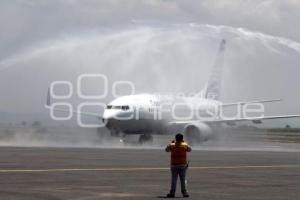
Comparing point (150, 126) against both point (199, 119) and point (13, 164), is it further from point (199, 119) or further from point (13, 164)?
point (13, 164)

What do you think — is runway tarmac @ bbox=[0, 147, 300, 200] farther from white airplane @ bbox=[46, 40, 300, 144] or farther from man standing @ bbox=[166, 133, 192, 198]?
white airplane @ bbox=[46, 40, 300, 144]

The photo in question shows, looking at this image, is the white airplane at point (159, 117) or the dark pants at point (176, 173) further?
the white airplane at point (159, 117)

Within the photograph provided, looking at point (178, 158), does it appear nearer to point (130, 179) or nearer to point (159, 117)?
point (130, 179)

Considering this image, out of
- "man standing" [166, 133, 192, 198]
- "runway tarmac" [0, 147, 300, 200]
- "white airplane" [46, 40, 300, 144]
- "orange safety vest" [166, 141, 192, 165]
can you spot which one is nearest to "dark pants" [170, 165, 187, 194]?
"man standing" [166, 133, 192, 198]

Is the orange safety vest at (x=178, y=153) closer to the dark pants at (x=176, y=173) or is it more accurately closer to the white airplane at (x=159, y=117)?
the dark pants at (x=176, y=173)

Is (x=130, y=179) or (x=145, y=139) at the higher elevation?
(x=145, y=139)

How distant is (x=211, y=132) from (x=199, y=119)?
14.6 ft

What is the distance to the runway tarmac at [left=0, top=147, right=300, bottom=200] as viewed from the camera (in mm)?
20188

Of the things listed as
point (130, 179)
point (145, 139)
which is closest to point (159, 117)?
point (145, 139)

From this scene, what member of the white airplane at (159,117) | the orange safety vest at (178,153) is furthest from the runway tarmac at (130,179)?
the white airplane at (159,117)

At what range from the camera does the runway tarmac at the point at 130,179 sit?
795 inches

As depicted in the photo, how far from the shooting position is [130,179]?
25016mm

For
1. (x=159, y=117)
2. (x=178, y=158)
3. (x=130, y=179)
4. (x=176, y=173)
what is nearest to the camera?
(x=176, y=173)

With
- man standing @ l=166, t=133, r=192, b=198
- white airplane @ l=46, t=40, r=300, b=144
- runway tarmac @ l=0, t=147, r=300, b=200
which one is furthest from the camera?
white airplane @ l=46, t=40, r=300, b=144
